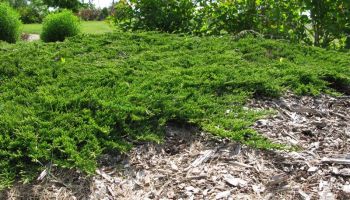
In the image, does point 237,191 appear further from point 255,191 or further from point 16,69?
point 16,69

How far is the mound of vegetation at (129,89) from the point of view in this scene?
302 centimetres

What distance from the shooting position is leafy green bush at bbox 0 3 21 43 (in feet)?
33.1

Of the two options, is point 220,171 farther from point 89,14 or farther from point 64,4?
point 89,14

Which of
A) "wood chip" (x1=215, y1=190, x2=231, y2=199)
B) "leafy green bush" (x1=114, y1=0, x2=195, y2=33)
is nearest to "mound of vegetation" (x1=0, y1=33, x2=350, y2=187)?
"wood chip" (x1=215, y1=190, x2=231, y2=199)

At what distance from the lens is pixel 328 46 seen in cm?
713

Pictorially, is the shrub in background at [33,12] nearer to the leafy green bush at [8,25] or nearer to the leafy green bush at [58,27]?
the leafy green bush at [8,25]

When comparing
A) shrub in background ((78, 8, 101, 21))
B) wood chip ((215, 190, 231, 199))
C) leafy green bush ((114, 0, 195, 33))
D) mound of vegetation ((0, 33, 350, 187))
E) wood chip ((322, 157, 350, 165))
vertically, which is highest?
leafy green bush ((114, 0, 195, 33))

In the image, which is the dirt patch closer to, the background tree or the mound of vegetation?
the mound of vegetation

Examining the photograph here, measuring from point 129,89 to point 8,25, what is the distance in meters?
7.44

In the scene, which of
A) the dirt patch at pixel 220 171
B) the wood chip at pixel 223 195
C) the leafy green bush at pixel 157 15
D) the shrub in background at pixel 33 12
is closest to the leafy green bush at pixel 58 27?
the leafy green bush at pixel 157 15

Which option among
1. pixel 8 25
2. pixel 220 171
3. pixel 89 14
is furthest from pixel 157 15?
pixel 89 14

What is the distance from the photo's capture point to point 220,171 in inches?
117

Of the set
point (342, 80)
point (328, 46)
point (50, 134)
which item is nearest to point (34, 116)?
point (50, 134)

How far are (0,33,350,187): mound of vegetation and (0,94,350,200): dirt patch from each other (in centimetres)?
10
